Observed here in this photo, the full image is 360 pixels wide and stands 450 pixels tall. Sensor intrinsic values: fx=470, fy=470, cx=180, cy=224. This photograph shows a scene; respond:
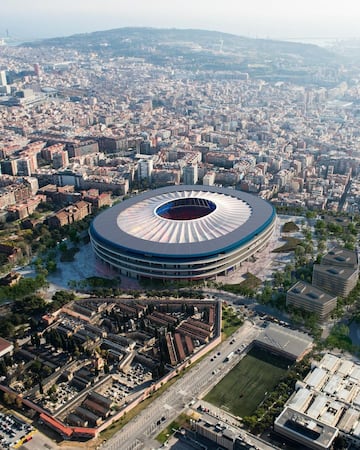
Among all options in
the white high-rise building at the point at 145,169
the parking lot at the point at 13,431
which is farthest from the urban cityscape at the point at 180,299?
the white high-rise building at the point at 145,169

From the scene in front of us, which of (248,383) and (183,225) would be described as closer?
(248,383)

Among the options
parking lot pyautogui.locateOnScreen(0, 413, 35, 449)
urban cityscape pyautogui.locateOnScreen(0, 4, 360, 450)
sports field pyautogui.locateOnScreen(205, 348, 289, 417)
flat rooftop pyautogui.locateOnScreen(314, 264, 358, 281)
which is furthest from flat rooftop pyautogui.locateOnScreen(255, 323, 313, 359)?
parking lot pyautogui.locateOnScreen(0, 413, 35, 449)

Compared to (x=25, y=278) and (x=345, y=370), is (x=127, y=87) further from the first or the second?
(x=345, y=370)

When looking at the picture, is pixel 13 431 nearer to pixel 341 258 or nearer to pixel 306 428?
pixel 306 428

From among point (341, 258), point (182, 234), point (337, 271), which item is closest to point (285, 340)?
point (337, 271)

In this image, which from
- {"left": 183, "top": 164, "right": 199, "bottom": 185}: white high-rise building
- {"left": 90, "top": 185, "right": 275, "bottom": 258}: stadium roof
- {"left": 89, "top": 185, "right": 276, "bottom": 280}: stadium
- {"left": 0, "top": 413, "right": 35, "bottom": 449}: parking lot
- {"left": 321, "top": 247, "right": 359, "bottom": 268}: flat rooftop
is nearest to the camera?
{"left": 0, "top": 413, "right": 35, "bottom": 449}: parking lot

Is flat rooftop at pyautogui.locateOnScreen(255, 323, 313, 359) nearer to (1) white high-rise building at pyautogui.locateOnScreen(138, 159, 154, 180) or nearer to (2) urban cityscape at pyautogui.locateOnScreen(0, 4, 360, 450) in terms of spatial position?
(2) urban cityscape at pyautogui.locateOnScreen(0, 4, 360, 450)

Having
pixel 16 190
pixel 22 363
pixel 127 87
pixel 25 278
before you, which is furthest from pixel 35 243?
pixel 127 87

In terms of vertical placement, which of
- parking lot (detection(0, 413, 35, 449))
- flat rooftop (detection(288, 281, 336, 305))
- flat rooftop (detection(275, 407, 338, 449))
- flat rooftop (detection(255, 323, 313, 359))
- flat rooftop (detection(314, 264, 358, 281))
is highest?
flat rooftop (detection(314, 264, 358, 281))
